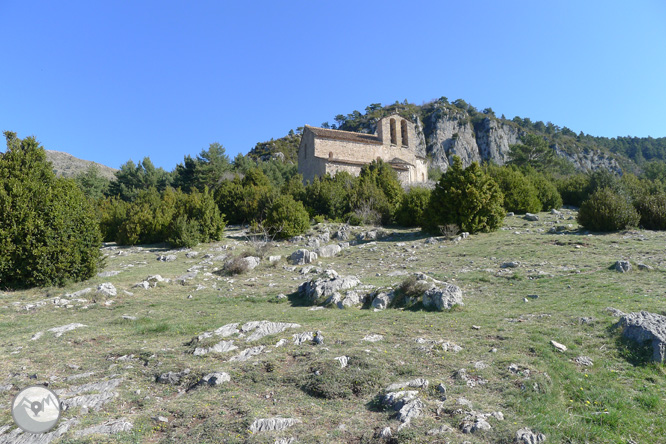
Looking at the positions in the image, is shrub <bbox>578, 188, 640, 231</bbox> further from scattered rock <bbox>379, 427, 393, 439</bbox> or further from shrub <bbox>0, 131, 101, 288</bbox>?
shrub <bbox>0, 131, 101, 288</bbox>

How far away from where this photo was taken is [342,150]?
4331 cm

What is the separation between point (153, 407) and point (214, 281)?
884 cm

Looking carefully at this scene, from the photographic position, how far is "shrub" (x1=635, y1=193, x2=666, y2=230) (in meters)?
18.5

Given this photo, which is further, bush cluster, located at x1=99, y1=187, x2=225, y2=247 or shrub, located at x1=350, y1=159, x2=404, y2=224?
shrub, located at x1=350, y1=159, x2=404, y2=224

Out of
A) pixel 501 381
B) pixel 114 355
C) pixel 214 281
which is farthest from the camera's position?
pixel 214 281

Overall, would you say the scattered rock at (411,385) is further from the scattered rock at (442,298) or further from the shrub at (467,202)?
the shrub at (467,202)

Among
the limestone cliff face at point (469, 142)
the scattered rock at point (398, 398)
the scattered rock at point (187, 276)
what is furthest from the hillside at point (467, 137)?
the scattered rock at point (398, 398)

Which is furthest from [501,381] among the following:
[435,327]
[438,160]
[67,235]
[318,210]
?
[438,160]

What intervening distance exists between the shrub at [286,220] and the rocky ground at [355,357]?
9857 mm

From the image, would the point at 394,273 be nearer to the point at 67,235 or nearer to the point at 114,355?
the point at 114,355

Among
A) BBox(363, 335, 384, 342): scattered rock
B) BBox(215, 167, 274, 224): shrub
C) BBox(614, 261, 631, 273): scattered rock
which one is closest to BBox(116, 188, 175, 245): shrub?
BBox(215, 167, 274, 224): shrub

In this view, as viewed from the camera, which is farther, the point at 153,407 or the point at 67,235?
the point at 67,235

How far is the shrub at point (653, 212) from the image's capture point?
1852 cm

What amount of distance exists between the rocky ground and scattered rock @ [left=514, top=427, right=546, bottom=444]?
0.05 feet
